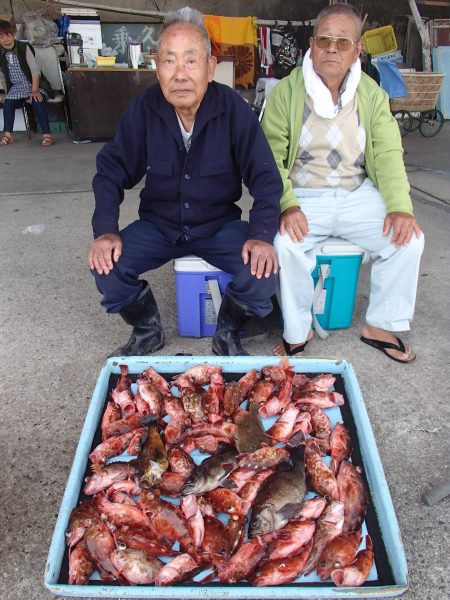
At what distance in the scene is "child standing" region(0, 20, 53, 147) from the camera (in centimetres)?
665

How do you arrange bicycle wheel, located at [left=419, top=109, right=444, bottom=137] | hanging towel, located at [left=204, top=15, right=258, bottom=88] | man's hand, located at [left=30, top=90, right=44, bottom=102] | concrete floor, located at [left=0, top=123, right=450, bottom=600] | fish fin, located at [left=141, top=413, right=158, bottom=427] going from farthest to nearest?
hanging towel, located at [left=204, top=15, right=258, bottom=88] → bicycle wheel, located at [left=419, top=109, right=444, bottom=137] → man's hand, located at [left=30, top=90, right=44, bottom=102] → fish fin, located at [left=141, top=413, right=158, bottom=427] → concrete floor, located at [left=0, top=123, right=450, bottom=600]

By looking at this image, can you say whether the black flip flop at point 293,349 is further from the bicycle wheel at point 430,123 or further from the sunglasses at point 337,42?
the bicycle wheel at point 430,123

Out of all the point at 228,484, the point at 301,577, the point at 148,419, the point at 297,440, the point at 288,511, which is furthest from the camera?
the point at 148,419

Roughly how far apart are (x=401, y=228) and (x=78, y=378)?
1.73 metres

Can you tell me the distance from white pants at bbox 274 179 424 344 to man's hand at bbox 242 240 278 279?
12cm

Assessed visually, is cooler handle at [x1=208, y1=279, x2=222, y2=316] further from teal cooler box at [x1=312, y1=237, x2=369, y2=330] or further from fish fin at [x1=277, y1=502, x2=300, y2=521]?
fish fin at [x1=277, y1=502, x2=300, y2=521]

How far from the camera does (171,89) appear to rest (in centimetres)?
222

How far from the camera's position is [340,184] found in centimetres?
270

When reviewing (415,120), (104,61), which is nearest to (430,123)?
(415,120)

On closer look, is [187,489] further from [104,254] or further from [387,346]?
[387,346]

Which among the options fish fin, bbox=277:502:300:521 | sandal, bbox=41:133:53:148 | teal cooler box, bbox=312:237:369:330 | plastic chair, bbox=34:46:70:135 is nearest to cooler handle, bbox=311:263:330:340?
teal cooler box, bbox=312:237:369:330

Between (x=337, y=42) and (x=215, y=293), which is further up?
(x=337, y=42)

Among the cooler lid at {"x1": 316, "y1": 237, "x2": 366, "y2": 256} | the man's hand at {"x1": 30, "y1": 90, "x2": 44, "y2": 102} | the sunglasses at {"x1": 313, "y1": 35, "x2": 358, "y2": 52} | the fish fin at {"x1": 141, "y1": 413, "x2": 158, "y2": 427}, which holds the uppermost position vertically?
the sunglasses at {"x1": 313, "y1": 35, "x2": 358, "y2": 52}

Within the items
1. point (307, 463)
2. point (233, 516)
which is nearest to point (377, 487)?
point (307, 463)
